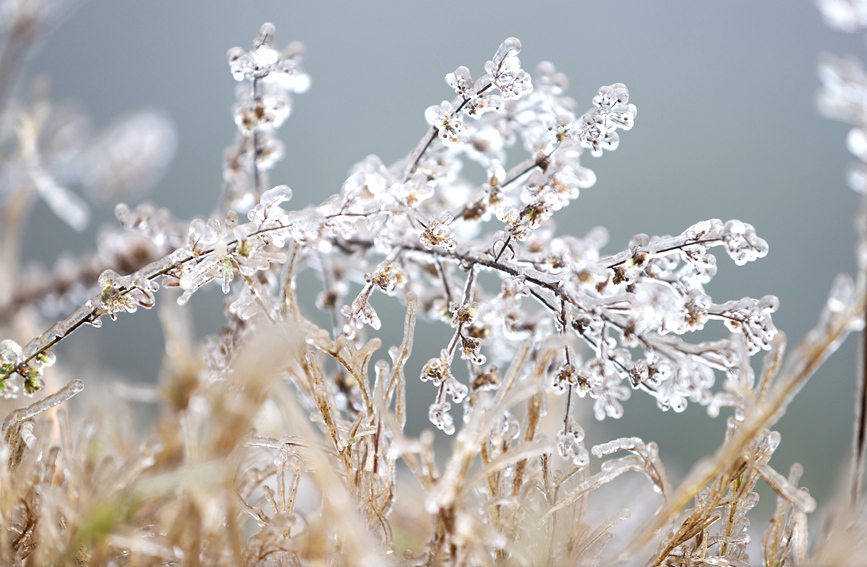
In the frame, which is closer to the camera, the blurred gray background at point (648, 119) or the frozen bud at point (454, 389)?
the frozen bud at point (454, 389)

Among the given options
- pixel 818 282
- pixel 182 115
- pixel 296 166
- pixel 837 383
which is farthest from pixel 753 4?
pixel 182 115

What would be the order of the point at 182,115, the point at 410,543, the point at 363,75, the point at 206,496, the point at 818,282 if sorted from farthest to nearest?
the point at 182,115 → the point at 363,75 → the point at 818,282 → the point at 410,543 → the point at 206,496

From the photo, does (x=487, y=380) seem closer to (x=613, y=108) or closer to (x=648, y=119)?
(x=613, y=108)

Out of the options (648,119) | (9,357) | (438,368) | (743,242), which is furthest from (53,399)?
(648,119)

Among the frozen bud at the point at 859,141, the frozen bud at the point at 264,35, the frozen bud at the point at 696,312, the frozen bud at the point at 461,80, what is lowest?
the frozen bud at the point at 696,312

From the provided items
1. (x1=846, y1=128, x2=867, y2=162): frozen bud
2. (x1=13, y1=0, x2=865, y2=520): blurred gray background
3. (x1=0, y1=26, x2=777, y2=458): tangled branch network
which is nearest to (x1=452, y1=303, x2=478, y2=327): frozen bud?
(x1=0, y1=26, x2=777, y2=458): tangled branch network

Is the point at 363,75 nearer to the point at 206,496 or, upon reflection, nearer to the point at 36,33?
the point at 36,33

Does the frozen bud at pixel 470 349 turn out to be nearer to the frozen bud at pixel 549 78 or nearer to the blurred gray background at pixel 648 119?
the frozen bud at pixel 549 78

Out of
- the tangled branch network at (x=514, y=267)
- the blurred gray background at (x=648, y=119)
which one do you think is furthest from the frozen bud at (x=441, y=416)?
the blurred gray background at (x=648, y=119)
